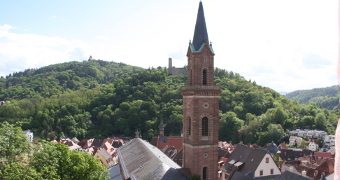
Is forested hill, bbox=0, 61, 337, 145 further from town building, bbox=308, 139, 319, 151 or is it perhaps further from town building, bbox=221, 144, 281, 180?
town building, bbox=221, 144, 281, 180

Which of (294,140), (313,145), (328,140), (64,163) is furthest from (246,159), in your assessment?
(328,140)

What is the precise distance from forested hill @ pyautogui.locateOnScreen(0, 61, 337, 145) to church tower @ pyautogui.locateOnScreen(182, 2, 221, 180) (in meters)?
62.7

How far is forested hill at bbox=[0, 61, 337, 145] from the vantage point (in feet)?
315

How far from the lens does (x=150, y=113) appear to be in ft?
363

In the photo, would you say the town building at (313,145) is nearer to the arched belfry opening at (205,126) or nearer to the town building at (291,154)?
the town building at (291,154)

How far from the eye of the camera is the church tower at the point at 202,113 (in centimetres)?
2664

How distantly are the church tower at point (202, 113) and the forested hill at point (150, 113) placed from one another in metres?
62.7

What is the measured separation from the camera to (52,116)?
11519 cm

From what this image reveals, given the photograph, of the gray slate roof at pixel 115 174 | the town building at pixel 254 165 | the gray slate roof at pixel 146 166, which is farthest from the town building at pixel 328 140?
the gray slate roof at pixel 146 166

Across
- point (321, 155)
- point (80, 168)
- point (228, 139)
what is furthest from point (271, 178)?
point (228, 139)

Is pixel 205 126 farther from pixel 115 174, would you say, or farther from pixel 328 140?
pixel 328 140

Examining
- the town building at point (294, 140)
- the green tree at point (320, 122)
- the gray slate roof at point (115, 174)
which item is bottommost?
the gray slate roof at point (115, 174)

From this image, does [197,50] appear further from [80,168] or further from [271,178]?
[271,178]

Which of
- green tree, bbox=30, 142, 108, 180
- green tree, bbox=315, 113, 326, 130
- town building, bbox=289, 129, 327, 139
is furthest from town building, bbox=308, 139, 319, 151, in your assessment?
green tree, bbox=30, 142, 108, 180
